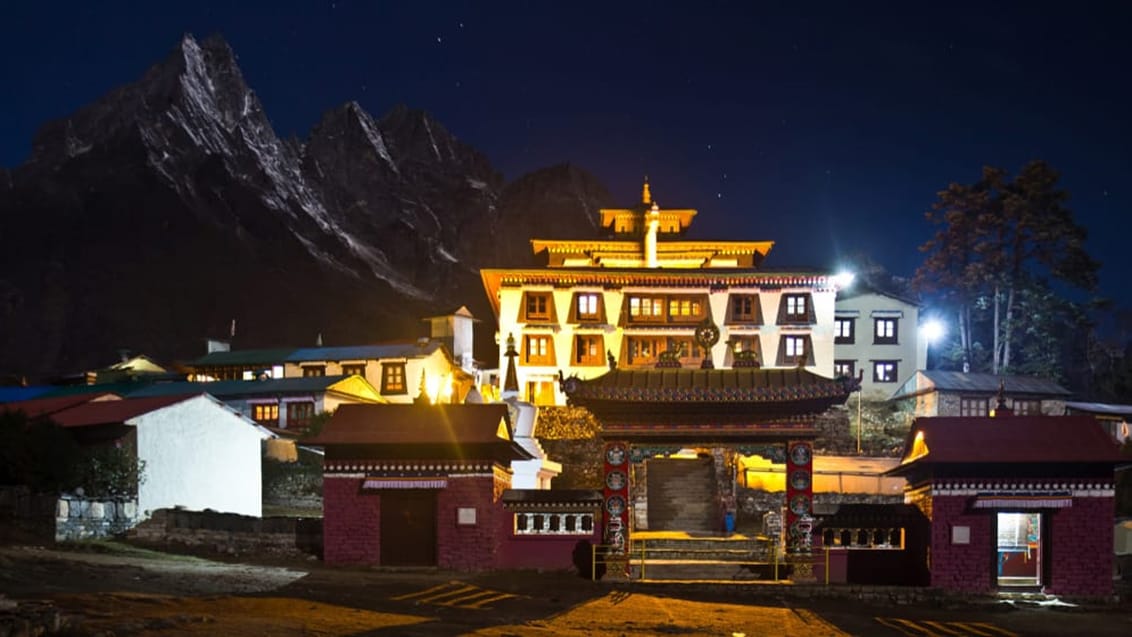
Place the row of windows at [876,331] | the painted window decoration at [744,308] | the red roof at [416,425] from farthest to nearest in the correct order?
the row of windows at [876,331] < the painted window decoration at [744,308] < the red roof at [416,425]

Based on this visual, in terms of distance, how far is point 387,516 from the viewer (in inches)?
1009

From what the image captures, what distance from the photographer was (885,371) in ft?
188

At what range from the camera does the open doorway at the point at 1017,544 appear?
86.9 ft

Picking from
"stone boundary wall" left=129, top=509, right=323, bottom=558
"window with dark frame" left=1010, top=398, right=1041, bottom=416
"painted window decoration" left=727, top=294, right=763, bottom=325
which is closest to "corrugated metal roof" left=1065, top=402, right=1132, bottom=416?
"window with dark frame" left=1010, top=398, right=1041, bottom=416

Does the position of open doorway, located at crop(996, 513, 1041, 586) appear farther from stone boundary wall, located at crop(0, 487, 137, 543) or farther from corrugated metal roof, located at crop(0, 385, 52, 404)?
corrugated metal roof, located at crop(0, 385, 52, 404)

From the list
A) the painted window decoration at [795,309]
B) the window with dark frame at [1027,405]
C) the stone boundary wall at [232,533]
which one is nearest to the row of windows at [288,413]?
the stone boundary wall at [232,533]

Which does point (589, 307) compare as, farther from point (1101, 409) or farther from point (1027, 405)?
point (1101, 409)

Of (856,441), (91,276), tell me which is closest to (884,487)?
(856,441)

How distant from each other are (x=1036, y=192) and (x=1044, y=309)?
6.50 metres

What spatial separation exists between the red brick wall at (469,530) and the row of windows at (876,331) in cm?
3610

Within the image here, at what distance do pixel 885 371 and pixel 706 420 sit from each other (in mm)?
35034

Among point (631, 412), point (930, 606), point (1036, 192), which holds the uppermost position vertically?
point (1036, 192)

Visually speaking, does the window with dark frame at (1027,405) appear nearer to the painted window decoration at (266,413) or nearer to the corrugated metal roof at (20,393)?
the painted window decoration at (266,413)

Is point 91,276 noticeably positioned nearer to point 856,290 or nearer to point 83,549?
point 856,290
